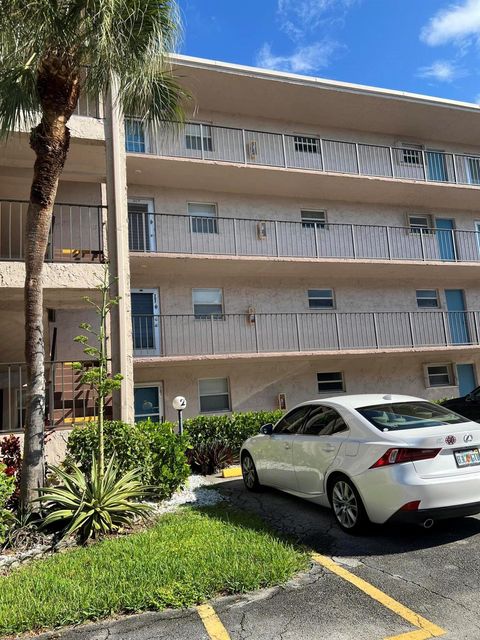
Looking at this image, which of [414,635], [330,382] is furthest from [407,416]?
[330,382]

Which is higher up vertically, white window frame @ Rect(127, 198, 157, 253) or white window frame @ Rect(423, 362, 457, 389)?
white window frame @ Rect(127, 198, 157, 253)

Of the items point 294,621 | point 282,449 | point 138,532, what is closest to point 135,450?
point 138,532

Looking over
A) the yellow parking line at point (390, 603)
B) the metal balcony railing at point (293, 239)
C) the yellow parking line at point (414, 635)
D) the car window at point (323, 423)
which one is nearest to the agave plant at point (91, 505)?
the car window at point (323, 423)

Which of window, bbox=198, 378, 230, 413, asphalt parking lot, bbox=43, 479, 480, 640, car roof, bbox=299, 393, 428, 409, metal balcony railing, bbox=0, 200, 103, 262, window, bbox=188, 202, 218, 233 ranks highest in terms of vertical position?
window, bbox=188, 202, 218, 233

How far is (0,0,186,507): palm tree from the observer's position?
22.5 feet

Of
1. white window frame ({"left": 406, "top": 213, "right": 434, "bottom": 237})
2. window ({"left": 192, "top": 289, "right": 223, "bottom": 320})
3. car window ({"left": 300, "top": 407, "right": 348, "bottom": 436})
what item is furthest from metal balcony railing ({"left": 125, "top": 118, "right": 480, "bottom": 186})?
car window ({"left": 300, "top": 407, "right": 348, "bottom": 436})

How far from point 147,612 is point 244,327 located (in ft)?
37.0

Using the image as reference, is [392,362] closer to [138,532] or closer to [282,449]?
[282,449]

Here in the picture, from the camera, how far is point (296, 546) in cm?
529

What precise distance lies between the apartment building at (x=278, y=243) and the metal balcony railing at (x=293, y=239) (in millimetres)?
59

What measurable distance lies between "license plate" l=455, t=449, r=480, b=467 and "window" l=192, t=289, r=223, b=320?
10.0 m

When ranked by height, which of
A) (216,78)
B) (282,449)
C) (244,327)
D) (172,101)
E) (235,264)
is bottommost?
(282,449)

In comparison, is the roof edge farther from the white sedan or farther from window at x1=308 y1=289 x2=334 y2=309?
the white sedan

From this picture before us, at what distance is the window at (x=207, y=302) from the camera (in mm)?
14883
